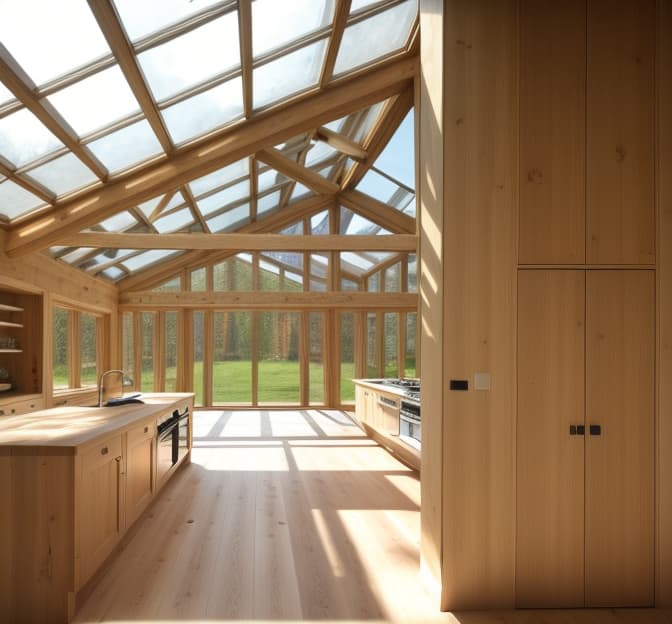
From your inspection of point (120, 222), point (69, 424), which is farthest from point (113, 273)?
point (69, 424)

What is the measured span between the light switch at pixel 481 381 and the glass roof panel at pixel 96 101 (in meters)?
3.57

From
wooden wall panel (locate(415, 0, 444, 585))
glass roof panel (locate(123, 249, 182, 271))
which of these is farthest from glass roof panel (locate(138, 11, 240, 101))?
glass roof panel (locate(123, 249, 182, 271))

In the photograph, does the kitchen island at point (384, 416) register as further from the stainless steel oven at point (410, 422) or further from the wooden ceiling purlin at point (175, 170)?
the wooden ceiling purlin at point (175, 170)

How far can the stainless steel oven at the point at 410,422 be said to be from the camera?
211 inches

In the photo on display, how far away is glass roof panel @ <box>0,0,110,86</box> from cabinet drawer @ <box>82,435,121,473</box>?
2635mm

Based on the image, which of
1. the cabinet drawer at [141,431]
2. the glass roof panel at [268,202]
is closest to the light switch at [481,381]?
the cabinet drawer at [141,431]

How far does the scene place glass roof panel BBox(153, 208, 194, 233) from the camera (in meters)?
8.04

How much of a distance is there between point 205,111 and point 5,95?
1.84 metres

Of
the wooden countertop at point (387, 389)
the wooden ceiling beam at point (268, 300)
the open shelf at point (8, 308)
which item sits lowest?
the wooden countertop at point (387, 389)

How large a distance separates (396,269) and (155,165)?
18.8ft

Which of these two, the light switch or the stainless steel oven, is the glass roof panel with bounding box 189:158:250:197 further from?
the light switch

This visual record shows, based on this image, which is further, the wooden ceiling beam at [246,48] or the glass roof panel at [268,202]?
the glass roof panel at [268,202]

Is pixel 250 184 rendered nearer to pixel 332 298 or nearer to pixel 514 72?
pixel 332 298

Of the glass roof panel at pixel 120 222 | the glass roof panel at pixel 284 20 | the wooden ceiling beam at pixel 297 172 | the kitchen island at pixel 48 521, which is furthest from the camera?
the wooden ceiling beam at pixel 297 172
